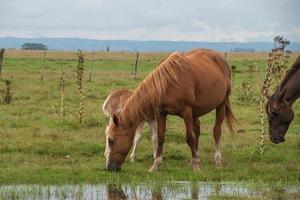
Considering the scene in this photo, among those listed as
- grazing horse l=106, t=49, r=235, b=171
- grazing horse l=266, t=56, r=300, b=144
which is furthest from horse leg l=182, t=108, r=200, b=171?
grazing horse l=266, t=56, r=300, b=144

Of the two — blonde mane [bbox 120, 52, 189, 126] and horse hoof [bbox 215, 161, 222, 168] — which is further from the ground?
blonde mane [bbox 120, 52, 189, 126]

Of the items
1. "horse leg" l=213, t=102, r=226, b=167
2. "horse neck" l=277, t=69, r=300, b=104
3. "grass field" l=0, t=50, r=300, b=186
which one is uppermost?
"horse neck" l=277, t=69, r=300, b=104

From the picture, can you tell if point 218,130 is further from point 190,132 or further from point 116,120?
point 116,120

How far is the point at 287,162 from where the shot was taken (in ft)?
38.0

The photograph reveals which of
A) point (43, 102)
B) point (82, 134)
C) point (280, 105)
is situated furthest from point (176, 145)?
point (43, 102)

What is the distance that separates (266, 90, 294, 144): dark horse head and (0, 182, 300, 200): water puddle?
4.97ft

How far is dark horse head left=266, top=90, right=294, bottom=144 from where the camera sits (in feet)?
33.5

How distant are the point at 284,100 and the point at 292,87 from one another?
0.27 metres

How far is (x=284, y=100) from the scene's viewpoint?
33.4ft

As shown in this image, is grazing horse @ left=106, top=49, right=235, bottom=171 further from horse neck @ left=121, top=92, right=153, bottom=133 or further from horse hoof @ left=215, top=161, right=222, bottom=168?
horse hoof @ left=215, top=161, right=222, bottom=168

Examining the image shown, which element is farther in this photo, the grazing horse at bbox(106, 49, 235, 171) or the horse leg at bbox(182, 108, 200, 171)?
the horse leg at bbox(182, 108, 200, 171)

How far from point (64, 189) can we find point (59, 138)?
191 inches

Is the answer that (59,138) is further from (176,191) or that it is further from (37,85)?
→ (37,85)

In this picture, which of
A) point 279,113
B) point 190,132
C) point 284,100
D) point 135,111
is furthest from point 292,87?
point 135,111
